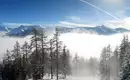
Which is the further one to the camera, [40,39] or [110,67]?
[110,67]

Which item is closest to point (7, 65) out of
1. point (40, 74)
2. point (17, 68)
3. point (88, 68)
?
point (17, 68)

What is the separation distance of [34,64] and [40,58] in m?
2.12

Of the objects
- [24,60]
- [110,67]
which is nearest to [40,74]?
[24,60]

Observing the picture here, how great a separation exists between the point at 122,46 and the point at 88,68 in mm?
68713

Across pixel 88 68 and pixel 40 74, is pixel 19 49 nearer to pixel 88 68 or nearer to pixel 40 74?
pixel 40 74

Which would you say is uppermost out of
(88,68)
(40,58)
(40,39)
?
(40,39)

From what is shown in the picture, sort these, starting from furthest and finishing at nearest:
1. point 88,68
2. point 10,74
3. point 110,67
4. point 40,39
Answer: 1. point 88,68
2. point 110,67
3. point 10,74
4. point 40,39

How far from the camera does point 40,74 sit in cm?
5494

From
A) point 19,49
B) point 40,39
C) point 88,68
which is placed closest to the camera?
point 40,39

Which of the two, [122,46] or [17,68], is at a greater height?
[122,46]

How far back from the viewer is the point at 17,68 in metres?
67.5

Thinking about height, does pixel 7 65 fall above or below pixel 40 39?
below

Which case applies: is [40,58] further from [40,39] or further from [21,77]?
[21,77]

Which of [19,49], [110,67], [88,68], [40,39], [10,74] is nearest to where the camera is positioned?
[40,39]
